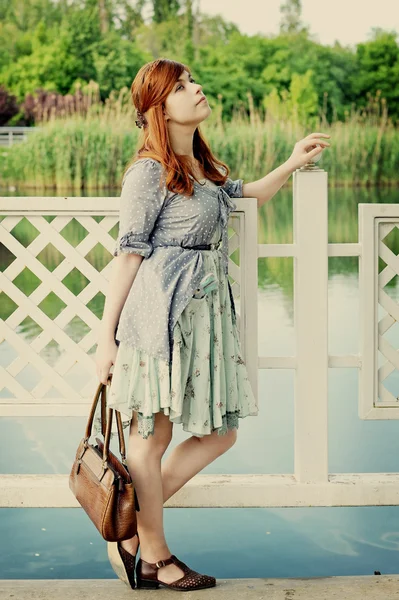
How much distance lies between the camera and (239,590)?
2318 millimetres

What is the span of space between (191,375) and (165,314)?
0.56 ft

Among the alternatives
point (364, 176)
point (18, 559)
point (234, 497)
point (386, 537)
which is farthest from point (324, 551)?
point (364, 176)

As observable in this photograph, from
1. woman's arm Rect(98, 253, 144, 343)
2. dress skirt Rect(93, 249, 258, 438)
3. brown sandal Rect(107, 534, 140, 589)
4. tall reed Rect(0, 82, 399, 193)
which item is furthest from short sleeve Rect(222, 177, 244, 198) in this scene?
tall reed Rect(0, 82, 399, 193)

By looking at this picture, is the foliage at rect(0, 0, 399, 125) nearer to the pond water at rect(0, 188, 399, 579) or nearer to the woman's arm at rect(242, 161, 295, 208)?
the pond water at rect(0, 188, 399, 579)

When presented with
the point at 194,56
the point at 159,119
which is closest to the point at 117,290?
the point at 159,119

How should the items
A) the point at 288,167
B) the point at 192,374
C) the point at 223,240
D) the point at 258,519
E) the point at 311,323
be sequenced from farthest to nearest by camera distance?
1. the point at 258,519
2. the point at 311,323
3. the point at 288,167
4. the point at 223,240
5. the point at 192,374

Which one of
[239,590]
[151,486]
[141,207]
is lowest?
[239,590]

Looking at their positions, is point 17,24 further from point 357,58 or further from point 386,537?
point 386,537

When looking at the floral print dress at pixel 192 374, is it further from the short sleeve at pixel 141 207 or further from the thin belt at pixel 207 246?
the short sleeve at pixel 141 207

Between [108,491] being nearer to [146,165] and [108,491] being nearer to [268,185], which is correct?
[146,165]

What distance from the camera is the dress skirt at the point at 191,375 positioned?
2.24 metres

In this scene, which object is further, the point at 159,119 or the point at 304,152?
the point at 304,152

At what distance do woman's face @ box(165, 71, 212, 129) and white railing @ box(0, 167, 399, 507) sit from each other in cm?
44

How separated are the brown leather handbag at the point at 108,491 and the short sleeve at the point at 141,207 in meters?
0.32
